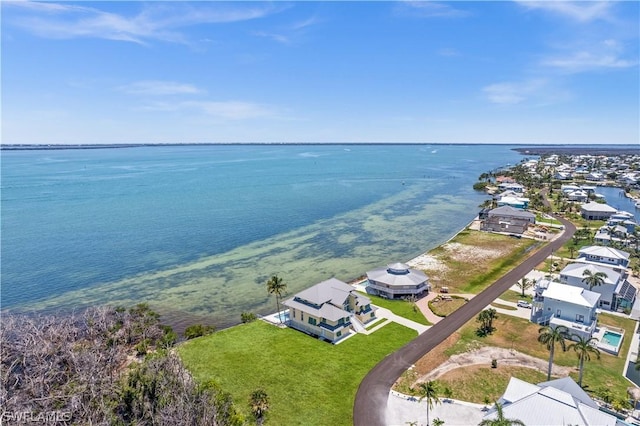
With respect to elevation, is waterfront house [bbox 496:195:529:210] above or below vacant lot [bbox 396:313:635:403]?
above

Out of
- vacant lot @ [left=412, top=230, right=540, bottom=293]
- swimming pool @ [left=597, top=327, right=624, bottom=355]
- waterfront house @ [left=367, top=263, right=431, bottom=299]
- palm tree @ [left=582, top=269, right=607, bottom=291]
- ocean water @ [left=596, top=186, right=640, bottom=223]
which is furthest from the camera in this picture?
ocean water @ [left=596, top=186, right=640, bottom=223]

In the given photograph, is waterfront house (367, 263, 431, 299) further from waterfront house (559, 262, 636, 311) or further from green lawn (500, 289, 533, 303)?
waterfront house (559, 262, 636, 311)

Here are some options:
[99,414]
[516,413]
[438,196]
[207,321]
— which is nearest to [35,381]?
[99,414]

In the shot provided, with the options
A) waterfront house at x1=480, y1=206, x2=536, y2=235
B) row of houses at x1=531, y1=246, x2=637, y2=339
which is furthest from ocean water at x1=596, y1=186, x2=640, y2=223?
row of houses at x1=531, y1=246, x2=637, y2=339

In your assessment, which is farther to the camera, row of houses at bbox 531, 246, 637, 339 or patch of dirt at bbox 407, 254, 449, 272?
patch of dirt at bbox 407, 254, 449, 272

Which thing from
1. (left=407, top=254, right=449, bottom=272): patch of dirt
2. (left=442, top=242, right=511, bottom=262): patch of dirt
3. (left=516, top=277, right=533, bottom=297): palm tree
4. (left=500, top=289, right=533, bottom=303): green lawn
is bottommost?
(left=500, top=289, right=533, bottom=303): green lawn

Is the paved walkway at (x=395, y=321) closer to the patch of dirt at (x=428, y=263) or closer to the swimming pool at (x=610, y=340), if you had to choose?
the swimming pool at (x=610, y=340)

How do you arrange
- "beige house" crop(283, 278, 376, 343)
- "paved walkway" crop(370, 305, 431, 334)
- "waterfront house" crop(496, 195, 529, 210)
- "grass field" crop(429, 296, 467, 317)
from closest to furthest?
"beige house" crop(283, 278, 376, 343) < "paved walkway" crop(370, 305, 431, 334) < "grass field" crop(429, 296, 467, 317) < "waterfront house" crop(496, 195, 529, 210)

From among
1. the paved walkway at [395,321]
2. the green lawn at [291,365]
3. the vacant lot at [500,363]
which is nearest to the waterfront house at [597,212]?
the vacant lot at [500,363]
